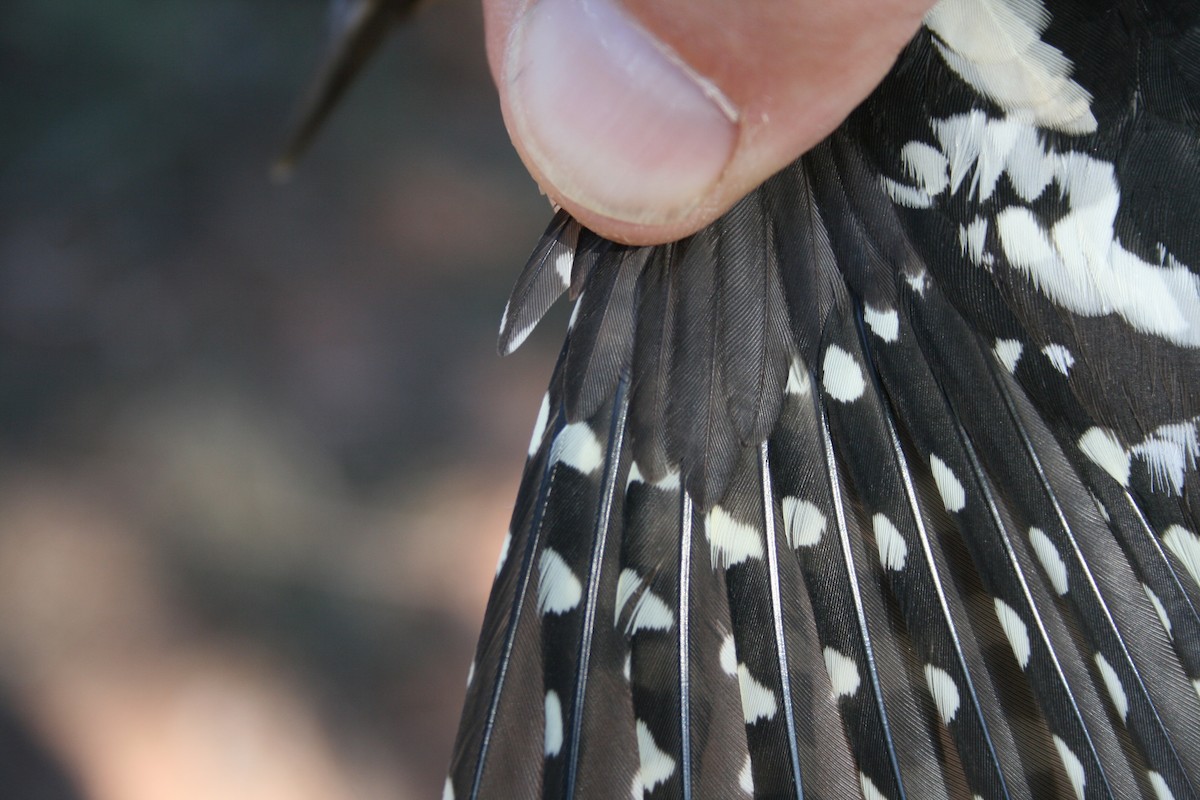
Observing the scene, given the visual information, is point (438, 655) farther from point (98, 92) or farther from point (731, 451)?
point (98, 92)

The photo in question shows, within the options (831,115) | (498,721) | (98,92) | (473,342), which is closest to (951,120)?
(831,115)

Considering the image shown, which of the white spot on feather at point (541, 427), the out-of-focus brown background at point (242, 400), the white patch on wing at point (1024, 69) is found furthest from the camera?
the out-of-focus brown background at point (242, 400)

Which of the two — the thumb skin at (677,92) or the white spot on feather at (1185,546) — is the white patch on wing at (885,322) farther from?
the white spot on feather at (1185,546)

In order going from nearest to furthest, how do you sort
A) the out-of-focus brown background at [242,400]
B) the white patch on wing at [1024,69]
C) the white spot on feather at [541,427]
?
1. the white patch on wing at [1024,69]
2. the white spot on feather at [541,427]
3. the out-of-focus brown background at [242,400]

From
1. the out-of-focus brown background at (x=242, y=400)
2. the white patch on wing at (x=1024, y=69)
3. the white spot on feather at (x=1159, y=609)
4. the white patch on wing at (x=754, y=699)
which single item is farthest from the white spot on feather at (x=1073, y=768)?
the out-of-focus brown background at (x=242, y=400)

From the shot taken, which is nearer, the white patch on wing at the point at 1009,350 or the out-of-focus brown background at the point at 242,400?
the white patch on wing at the point at 1009,350

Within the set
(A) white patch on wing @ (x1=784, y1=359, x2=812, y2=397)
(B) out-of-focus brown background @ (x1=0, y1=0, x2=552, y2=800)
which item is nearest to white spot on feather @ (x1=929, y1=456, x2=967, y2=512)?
(A) white patch on wing @ (x1=784, y1=359, x2=812, y2=397)

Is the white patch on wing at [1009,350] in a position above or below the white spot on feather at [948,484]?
above

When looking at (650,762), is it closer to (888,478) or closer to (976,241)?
(888,478)
